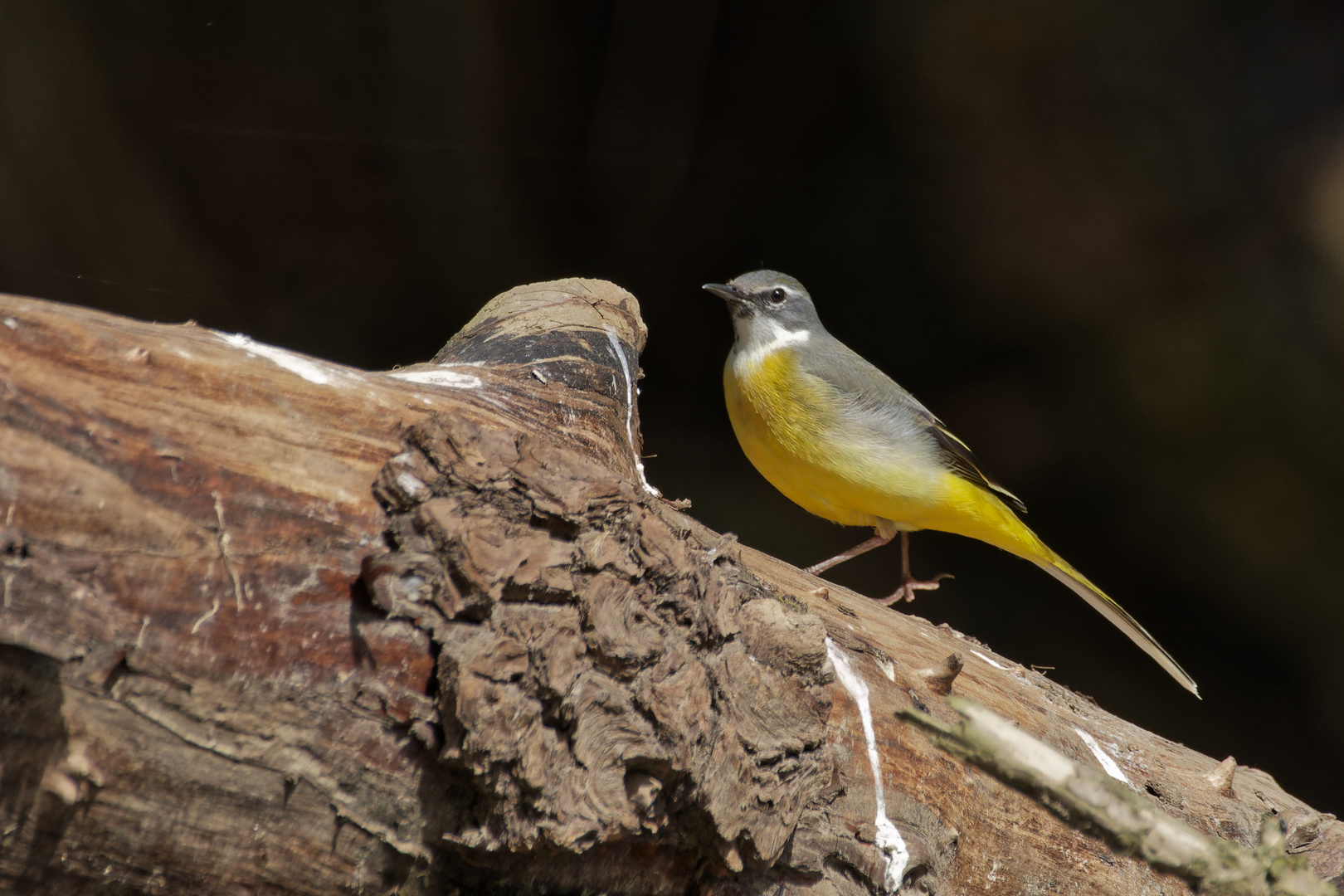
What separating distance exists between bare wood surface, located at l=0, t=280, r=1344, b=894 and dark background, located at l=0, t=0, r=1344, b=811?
4124 millimetres

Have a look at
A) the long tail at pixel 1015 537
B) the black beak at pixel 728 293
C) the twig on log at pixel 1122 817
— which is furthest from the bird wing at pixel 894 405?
the twig on log at pixel 1122 817

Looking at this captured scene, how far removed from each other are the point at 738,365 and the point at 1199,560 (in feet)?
12.6

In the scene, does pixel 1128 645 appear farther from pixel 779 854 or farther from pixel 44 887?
pixel 44 887

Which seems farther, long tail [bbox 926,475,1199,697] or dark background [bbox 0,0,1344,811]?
dark background [bbox 0,0,1344,811]

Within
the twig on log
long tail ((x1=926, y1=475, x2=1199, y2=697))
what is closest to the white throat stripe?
long tail ((x1=926, y1=475, x2=1199, y2=697))

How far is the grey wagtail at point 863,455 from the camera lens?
14.5 feet

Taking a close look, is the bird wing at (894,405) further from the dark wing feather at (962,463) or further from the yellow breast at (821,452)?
the yellow breast at (821,452)

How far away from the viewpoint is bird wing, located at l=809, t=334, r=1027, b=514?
4.57m

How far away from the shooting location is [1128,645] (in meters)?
6.97

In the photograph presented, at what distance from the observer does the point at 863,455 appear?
439 cm

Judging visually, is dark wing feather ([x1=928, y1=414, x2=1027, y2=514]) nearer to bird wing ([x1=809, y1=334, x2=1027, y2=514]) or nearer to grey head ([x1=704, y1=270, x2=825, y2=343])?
bird wing ([x1=809, y1=334, x2=1027, y2=514])

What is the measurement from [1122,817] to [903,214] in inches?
201

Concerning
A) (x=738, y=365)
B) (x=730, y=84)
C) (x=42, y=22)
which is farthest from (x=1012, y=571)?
(x=42, y=22)

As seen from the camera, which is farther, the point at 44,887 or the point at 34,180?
the point at 34,180
